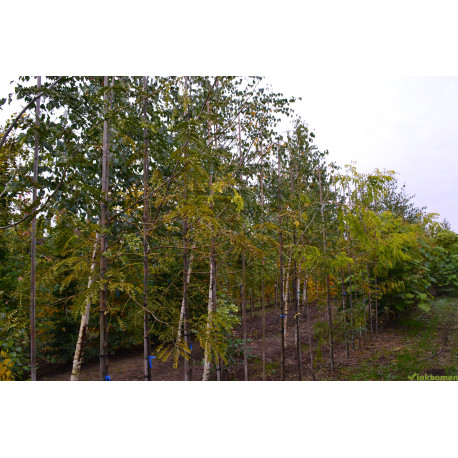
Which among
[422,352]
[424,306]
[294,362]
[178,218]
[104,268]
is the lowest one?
[294,362]

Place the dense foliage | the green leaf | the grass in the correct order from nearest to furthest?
the dense foliage → the grass → the green leaf

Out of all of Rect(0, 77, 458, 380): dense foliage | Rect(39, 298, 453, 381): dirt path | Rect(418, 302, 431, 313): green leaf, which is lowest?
Rect(39, 298, 453, 381): dirt path

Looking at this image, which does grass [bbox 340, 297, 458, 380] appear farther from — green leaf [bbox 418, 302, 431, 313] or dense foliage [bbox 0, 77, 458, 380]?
dense foliage [bbox 0, 77, 458, 380]

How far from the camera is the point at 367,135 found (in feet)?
7.97

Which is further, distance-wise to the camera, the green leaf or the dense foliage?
the green leaf

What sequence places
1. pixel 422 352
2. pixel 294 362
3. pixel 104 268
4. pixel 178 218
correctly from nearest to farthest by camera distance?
pixel 104 268, pixel 178 218, pixel 422 352, pixel 294 362

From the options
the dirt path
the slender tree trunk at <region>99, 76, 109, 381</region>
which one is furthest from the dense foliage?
the dirt path

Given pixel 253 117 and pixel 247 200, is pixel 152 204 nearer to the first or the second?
pixel 247 200

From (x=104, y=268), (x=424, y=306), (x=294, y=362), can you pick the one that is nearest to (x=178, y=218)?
(x=104, y=268)

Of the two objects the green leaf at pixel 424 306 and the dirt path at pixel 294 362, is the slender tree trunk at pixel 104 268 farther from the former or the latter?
the green leaf at pixel 424 306

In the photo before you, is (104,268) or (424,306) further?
(424,306)

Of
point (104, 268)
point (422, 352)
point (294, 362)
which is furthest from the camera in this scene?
point (294, 362)

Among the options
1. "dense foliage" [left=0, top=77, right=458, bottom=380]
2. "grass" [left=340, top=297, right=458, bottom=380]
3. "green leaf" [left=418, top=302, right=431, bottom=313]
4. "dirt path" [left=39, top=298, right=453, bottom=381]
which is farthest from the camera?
"green leaf" [left=418, top=302, right=431, bottom=313]

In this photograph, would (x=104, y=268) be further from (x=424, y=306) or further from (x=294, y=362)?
(x=424, y=306)
